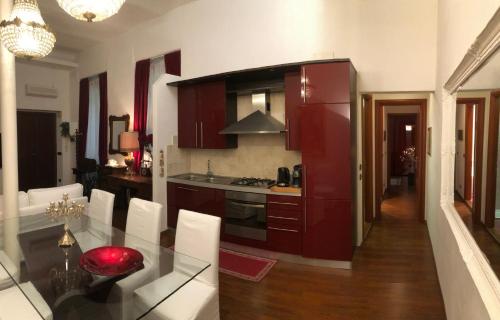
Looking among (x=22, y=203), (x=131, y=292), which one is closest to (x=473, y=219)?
(x=131, y=292)

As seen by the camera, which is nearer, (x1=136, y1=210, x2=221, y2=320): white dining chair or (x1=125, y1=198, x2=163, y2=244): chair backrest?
(x1=136, y1=210, x2=221, y2=320): white dining chair

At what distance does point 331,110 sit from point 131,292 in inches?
95.3

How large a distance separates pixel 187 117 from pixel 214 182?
1.16 metres

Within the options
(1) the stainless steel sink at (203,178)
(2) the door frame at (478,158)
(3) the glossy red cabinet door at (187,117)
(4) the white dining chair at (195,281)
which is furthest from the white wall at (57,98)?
(2) the door frame at (478,158)

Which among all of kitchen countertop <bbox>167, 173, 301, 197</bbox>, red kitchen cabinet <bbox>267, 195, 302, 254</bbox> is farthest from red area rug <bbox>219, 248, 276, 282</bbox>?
kitchen countertop <bbox>167, 173, 301, 197</bbox>

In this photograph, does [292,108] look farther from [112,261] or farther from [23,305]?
[23,305]

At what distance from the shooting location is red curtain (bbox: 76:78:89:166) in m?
6.79

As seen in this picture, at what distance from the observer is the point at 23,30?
82.7 inches

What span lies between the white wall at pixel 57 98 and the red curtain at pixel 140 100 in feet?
9.21

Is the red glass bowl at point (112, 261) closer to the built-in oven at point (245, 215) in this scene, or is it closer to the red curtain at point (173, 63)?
the built-in oven at point (245, 215)

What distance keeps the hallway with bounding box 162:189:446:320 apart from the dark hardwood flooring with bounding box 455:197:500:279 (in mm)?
1079

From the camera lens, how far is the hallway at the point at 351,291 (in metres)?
2.40

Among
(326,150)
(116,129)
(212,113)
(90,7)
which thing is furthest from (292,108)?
(116,129)

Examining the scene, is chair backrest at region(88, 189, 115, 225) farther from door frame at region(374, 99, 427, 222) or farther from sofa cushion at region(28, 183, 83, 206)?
door frame at region(374, 99, 427, 222)
